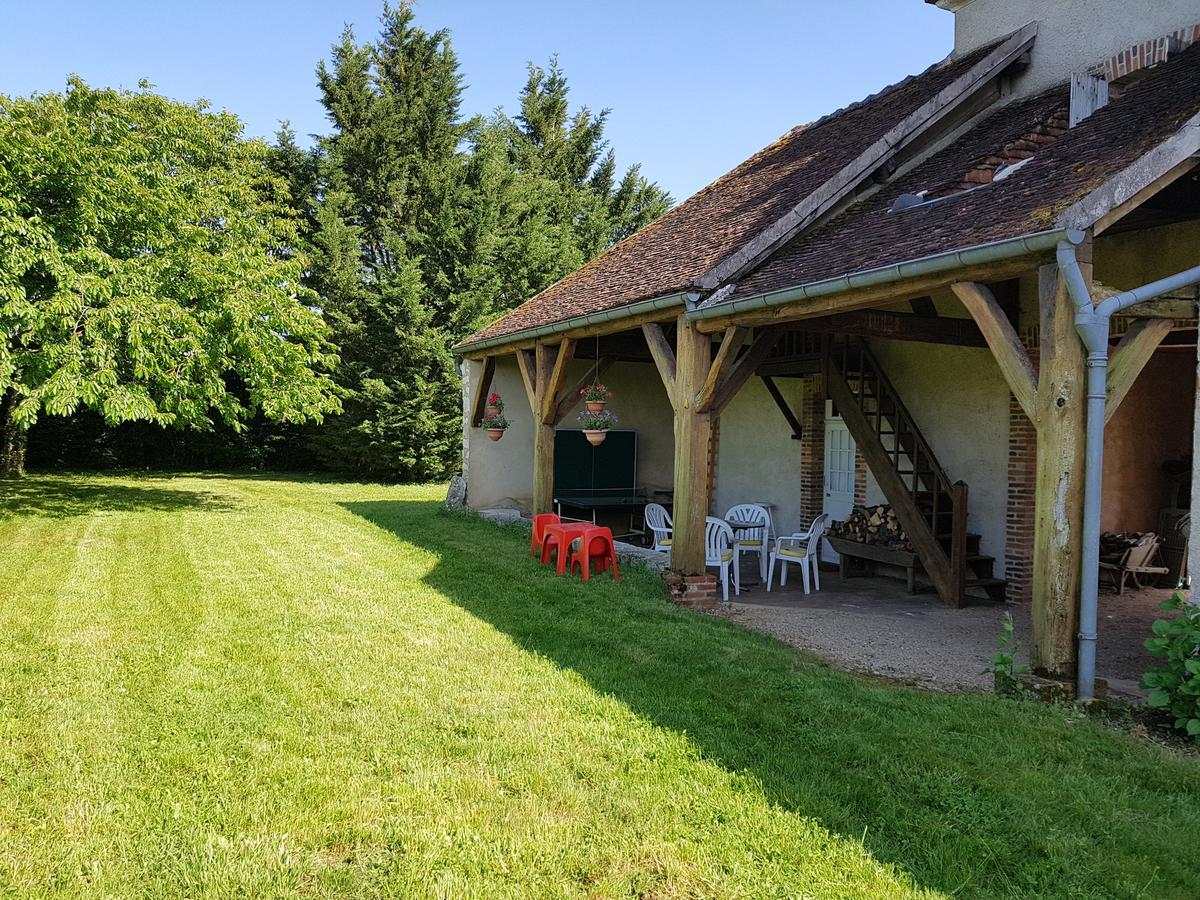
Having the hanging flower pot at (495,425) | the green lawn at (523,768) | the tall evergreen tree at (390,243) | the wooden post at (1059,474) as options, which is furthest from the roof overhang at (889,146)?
the tall evergreen tree at (390,243)

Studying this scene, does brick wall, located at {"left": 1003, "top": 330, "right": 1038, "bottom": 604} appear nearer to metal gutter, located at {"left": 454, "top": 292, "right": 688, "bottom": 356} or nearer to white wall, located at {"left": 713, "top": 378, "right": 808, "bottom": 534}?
white wall, located at {"left": 713, "top": 378, "right": 808, "bottom": 534}

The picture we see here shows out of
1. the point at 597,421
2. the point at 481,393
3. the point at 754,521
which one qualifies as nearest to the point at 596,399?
the point at 597,421

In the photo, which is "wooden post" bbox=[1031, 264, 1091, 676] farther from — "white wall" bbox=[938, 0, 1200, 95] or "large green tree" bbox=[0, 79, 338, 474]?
"large green tree" bbox=[0, 79, 338, 474]

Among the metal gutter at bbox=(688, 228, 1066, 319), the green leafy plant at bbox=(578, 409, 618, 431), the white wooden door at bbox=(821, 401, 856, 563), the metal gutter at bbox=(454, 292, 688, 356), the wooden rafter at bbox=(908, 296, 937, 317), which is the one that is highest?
the wooden rafter at bbox=(908, 296, 937, 317)

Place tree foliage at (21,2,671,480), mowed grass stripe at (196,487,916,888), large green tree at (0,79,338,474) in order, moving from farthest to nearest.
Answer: tree foliage at (21,2,671,480) → large green tree at (0,79,338,474) → mowed grass stripe at (196,487,916,888)

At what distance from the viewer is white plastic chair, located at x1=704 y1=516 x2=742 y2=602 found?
7840 millimetres

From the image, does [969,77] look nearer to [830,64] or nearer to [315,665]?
[830,64]

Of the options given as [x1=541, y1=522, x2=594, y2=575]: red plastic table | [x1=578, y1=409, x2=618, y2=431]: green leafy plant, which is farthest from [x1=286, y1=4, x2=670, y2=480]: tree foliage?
[x1=541, y1=522, x2=594, y2=575]: red plastic table

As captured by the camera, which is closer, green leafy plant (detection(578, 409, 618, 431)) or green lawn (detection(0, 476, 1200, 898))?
green lawn (detection(0, 476, 1200, 898))

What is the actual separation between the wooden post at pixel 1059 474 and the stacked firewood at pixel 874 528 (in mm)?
3769

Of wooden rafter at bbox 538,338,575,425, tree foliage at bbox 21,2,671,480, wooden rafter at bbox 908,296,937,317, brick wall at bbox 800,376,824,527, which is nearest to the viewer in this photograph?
wooden rafter at bbox 908,296,937,317

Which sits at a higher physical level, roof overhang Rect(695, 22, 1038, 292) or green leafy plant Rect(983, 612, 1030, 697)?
roof overhang Rect(695, 22, 1038, 292)

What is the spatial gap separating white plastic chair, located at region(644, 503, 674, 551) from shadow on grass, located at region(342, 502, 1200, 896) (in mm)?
2838

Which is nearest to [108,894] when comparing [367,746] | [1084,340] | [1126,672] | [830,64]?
[367,746]
